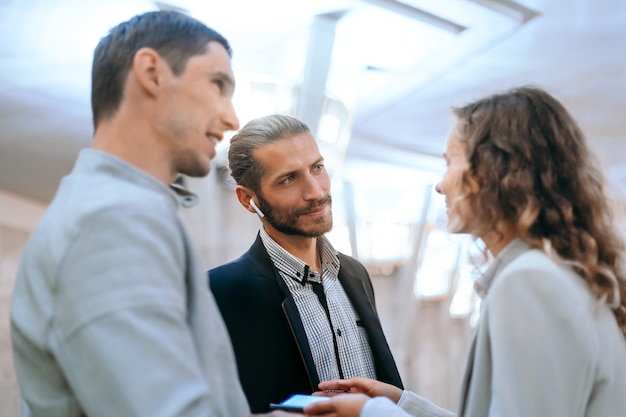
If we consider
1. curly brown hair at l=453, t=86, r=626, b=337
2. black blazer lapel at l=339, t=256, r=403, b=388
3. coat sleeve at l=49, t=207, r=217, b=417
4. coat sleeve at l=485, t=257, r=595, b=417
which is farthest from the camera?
black blazer lapel at l=339, t=256, r=403, b=388

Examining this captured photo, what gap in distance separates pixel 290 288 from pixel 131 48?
1740mm

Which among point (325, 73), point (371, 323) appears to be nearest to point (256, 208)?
point (371, 323)

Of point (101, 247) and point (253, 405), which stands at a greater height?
point (101, 247)

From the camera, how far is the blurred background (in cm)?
1062

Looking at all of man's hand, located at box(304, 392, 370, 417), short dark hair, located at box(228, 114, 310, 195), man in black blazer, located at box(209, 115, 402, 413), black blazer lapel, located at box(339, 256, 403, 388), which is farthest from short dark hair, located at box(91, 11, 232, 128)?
black blazer lapel, located at box(339, 256, 403, 388)

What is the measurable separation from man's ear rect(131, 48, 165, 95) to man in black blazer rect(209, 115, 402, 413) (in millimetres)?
1571

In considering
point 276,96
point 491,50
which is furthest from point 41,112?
point 491,50

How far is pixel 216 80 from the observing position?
2.20 m

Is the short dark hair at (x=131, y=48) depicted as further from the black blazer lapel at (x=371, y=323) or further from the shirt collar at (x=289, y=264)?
the black blazer lapel at (x=371, y=323)

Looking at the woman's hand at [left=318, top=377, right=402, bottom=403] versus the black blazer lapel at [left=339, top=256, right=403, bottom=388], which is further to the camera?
the black blazer lapel at [left=339, top=256, right=403, bottom=388]

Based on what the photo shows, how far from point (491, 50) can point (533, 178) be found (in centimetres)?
1109

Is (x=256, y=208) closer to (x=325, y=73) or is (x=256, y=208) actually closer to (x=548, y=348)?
(x=548, y=348)

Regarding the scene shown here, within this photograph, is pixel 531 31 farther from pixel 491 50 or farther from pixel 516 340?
pixel 516 340

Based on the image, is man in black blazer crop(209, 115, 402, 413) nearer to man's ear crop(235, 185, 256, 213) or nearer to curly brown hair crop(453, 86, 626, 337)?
Result: man's ear crop(235, 185, 256, 213)
